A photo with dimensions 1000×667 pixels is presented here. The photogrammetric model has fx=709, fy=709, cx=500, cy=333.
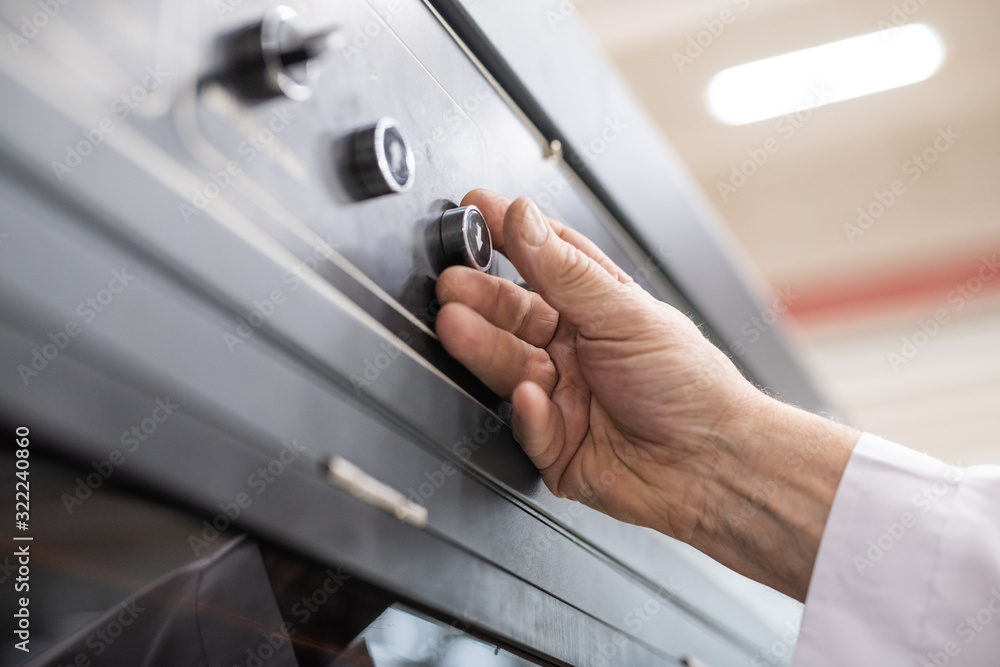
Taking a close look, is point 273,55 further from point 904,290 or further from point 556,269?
point 904,290

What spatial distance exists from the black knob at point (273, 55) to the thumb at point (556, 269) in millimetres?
198

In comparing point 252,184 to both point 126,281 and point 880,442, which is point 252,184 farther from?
point 880,442

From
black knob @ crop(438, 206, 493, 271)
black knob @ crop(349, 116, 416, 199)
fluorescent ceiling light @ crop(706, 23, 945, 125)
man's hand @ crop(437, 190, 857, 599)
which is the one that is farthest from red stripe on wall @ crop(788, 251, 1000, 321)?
black knob @ crop(349, 116, 416, 199)

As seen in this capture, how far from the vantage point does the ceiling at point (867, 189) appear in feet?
9.95

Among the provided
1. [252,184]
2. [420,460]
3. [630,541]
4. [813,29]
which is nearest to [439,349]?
[420,460]

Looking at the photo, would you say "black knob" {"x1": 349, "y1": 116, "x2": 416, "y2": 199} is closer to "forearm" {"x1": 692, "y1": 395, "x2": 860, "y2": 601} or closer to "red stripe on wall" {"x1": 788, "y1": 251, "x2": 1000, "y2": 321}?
"forearm" {"x1": 692, "y1": 395, "x2": 860, "y2": 601}

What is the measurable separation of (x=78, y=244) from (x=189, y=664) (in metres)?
0.21

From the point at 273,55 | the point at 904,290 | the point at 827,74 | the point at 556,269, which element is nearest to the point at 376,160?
the point at 273,55

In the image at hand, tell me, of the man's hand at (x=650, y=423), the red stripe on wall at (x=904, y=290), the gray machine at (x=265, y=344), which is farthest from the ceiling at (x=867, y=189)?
the gray machine at (x=265, y=344)

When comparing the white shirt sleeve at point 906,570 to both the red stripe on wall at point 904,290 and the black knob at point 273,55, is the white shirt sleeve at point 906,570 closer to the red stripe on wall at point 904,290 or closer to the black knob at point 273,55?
the black knob at point 273,55

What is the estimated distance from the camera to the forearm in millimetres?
661

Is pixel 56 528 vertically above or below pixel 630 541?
below

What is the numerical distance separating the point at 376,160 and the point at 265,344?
0.13m

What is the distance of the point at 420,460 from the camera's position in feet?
1.43
